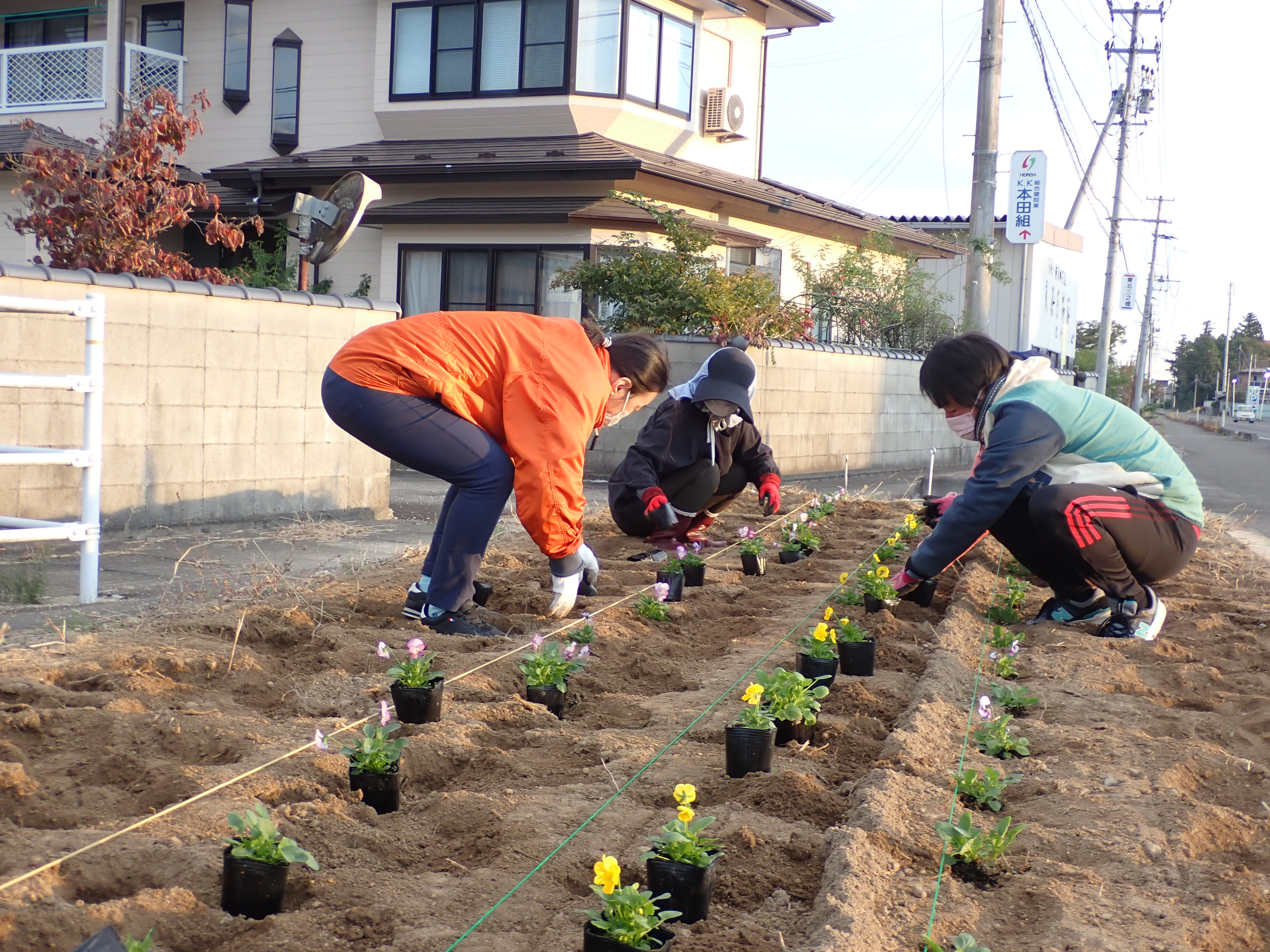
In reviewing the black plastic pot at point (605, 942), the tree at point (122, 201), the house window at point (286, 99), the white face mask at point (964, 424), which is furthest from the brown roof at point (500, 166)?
the black plastic pot at point (605, 942)

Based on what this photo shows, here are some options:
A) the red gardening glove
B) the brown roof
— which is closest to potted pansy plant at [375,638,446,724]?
the red gardening glove

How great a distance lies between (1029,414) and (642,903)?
3.03 metres

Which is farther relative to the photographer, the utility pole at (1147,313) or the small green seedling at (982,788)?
the utility pole at (1147,313)

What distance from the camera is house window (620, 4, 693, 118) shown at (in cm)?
1519

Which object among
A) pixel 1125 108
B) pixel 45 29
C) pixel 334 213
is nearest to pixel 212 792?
pixel 334 213

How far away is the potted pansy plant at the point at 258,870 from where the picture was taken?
78.4 inches

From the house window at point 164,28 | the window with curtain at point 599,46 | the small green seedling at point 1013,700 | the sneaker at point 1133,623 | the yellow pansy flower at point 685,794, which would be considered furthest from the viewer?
the house window at point 164,28

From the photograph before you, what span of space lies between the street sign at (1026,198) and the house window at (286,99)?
11028 millimetres

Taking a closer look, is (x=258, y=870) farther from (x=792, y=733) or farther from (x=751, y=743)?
(x=792, y=733)

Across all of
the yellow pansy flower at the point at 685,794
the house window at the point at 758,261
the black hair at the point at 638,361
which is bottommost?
the yellow pansy flower at the point at 685,794

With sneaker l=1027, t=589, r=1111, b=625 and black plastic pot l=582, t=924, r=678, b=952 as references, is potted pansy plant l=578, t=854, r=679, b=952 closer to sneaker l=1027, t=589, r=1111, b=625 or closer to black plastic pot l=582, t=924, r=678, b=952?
black plastic pot l=582, t=924, r=678, b=952

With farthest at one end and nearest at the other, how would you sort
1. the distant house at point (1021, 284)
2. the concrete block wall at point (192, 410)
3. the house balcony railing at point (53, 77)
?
1. the distant house at point (1021, 284)
2. the house balcony railing at point (53, 77)
3. the concrete block wall at point (192, 410)

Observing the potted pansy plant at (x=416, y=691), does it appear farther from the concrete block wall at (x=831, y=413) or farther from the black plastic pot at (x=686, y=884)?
the concrete block wall at (x=831, y=413)

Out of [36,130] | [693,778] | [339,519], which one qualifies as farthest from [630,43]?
[693,778]
